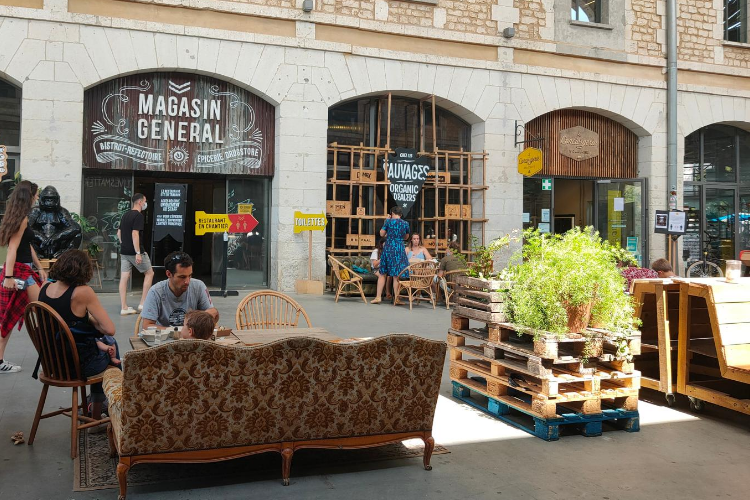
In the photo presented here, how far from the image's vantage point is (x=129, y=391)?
11.1 ft

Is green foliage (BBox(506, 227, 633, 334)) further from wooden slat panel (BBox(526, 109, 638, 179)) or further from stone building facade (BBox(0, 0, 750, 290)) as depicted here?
wooden slat panel (BBox(526, 109, 638, 179))

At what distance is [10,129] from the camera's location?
11.6 meters

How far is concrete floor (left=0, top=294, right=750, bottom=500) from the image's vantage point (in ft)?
12.1

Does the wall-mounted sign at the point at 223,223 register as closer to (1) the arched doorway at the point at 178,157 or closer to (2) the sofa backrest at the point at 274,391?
(1) the arched doorway at the point at 178,157

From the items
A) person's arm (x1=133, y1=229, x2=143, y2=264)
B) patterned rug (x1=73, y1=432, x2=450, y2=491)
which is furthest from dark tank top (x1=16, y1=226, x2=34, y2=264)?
person's arm (x1=133, y1=229, x2=143, y2=264)

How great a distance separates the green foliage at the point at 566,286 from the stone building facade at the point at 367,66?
330 inches

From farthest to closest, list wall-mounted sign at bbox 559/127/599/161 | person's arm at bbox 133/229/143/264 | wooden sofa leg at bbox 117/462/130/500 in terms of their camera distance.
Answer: wall-mounted sign at bbox 559/127/599/161
person's arm at bbox 133/229/143/264
wooden sofa leg at bbox 117/462/130/500

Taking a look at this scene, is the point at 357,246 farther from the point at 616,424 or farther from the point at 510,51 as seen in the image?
the point at 616,424

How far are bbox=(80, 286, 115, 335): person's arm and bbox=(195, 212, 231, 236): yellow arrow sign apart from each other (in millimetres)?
7405

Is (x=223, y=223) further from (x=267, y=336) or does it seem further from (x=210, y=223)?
(x=267, y=336)

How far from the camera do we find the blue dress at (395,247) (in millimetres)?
11578

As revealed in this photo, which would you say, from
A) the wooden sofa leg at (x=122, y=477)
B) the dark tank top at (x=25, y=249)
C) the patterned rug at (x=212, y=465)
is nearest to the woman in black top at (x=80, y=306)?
the patterned rug at (x=212, y=465)

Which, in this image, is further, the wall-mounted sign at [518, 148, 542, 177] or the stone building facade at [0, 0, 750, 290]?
the wall-mounted sign at [518, 148, 542, 177]

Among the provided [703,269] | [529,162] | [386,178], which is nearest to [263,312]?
[386,178]
